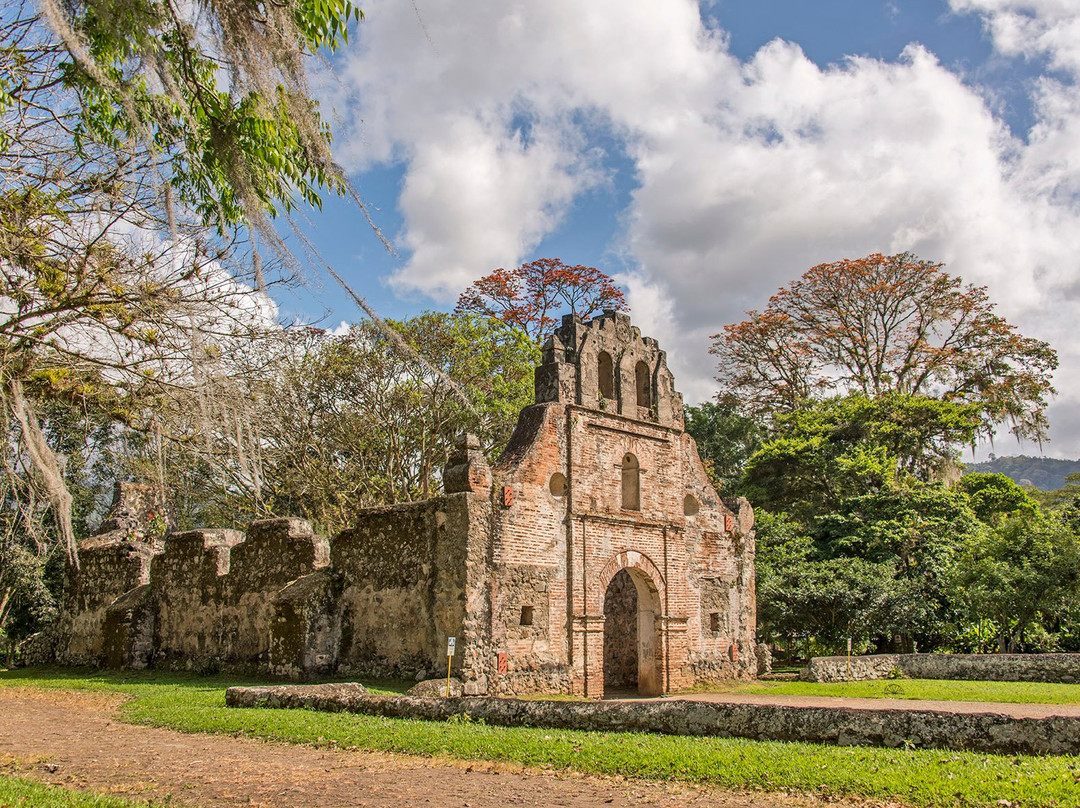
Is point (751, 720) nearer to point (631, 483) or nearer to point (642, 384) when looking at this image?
point (631, 483)

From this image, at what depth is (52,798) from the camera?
5.71m

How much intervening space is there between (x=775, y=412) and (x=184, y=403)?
31.6 meters

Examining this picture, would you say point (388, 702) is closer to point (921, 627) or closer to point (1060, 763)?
point (1060, 763)

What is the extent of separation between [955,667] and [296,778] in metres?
18.8

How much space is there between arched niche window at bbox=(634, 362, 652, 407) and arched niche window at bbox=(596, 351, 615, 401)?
0.74 meters

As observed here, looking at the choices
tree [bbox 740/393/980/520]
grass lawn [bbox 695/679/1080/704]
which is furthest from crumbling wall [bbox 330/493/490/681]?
tree [bbox 740/393/980/520]

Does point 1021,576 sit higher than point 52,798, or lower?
higher

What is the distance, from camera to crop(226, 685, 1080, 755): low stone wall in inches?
285

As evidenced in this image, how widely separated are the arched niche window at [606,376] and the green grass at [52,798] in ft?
44.4

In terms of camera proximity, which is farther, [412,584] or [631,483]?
[631,483]

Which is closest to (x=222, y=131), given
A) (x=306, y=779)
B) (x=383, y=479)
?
(x=306, y=779)

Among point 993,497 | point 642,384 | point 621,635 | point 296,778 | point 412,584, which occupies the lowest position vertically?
point 296,778

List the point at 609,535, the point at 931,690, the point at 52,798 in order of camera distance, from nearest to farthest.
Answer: the point at 52,798
the point at 609,535
the point at 931,690

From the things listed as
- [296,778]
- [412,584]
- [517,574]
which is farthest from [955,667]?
[296,778]
